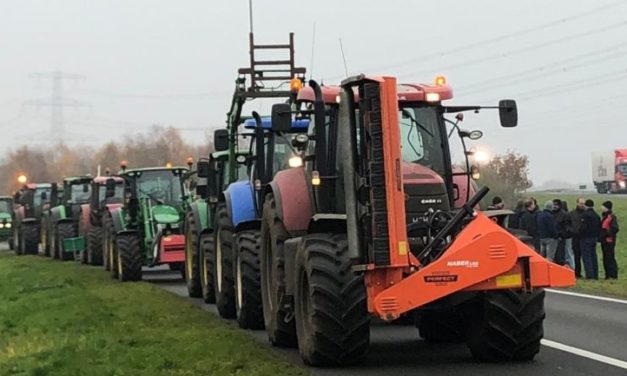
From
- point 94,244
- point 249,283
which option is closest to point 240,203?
point 249,283

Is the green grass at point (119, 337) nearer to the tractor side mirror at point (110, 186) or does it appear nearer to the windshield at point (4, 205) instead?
the tractor side mirror at point (110, 186)

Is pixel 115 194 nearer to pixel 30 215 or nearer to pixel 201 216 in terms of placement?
pixel 201 216

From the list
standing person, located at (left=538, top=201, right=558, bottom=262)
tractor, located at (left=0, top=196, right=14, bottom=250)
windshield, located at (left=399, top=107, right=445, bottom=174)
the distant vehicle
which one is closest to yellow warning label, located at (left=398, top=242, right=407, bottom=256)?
windshield, located at (left=399, top=107, right=445, bottom=174)

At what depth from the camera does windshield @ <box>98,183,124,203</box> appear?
27500 mm

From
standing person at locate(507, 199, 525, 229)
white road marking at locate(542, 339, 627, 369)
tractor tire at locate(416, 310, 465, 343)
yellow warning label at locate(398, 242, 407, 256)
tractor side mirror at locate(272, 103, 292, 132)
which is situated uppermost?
tractor side mirror at locate(272, 103, 292, 132)

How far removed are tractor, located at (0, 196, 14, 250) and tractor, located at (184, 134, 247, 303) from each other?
30495 millimetres

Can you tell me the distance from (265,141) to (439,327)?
4518 mm

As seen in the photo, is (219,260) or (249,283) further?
(219,260)

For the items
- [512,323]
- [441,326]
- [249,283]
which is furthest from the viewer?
[249,283]

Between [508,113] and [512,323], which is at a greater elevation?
[508,113]

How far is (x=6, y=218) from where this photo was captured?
48719 mm

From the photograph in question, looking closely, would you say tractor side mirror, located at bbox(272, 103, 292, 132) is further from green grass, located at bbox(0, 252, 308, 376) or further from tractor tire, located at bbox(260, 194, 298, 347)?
green grass, located at bbox(0, 252, 308, 376)

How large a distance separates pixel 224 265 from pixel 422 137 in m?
5.36

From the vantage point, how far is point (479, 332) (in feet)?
33.5
